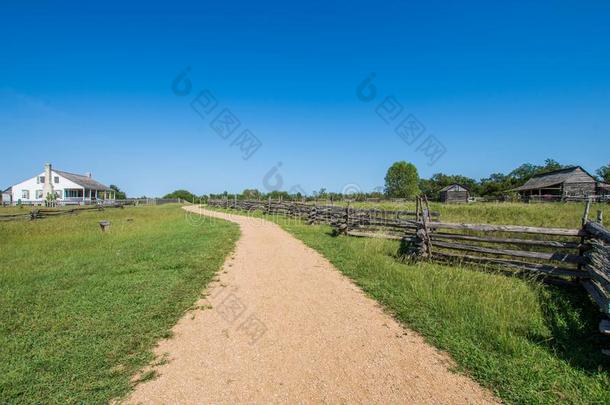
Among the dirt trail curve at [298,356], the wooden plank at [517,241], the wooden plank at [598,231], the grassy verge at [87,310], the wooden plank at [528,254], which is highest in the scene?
the wooden plank at [598,231]

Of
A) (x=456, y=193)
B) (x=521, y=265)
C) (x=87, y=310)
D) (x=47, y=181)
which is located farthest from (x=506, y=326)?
(x=47, y=181)

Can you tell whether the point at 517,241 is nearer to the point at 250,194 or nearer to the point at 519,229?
the point at 519,229

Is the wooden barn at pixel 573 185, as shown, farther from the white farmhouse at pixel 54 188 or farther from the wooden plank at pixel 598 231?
the white farmhouse at pixel 54 188

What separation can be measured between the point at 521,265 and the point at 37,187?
67.1 metres

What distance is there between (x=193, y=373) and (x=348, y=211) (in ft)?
34.7

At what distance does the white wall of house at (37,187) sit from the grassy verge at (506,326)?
56890mm

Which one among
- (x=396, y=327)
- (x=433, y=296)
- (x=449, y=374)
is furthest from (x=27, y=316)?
(x=433, y=296)

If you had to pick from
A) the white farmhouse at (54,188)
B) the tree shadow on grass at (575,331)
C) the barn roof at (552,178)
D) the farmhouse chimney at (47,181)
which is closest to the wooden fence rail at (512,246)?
the tree shadow on grass at (575,331)

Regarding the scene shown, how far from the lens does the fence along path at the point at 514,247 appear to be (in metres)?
5.21

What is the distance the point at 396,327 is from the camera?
4.40m

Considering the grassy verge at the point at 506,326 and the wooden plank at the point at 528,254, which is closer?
the grassy verge at the point at 506,326

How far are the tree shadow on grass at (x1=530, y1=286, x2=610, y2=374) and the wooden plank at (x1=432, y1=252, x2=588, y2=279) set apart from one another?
407 millimetres

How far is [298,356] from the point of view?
3.59m

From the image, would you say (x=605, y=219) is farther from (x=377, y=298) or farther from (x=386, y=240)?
(x=377, y=298)
